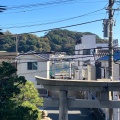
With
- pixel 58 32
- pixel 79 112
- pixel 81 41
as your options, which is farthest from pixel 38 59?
pixel 58 32

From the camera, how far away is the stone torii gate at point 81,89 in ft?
→ 32.4

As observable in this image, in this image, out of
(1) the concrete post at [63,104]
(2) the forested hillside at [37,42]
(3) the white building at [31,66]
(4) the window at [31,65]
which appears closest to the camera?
(1) the concrete post at [63,104]

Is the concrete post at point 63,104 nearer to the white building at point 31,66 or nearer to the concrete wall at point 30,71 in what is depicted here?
the concrete wall at point 30,71

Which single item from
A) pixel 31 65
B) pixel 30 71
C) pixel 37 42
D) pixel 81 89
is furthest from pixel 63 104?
pixel 37 42

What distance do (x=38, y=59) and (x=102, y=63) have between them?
10.6 metres

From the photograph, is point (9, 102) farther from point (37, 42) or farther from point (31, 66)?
point (37, 42)

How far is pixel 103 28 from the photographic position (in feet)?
43.2

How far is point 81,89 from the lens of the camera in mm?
10023

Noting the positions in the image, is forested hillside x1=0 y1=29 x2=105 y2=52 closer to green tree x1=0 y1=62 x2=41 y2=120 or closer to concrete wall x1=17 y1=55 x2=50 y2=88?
concrete wall x1=17 y1=55 x2=50 y2=88

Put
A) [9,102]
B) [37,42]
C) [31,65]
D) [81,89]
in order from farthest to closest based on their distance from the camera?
[37,42] → [31,65] → [81,89] → [9,102]

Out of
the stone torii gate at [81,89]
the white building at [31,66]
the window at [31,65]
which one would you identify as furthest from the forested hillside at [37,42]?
the stone torii gate at [81,89]

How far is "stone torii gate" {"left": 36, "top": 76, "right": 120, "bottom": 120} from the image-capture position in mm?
9891

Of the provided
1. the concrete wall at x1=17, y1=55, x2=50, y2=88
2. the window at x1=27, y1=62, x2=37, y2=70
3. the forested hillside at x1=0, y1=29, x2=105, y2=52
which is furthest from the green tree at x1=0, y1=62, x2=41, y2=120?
the forested hillside at x1=0, y1=29, x2=105, y2=52

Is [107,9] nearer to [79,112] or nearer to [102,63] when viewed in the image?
[102,63]
